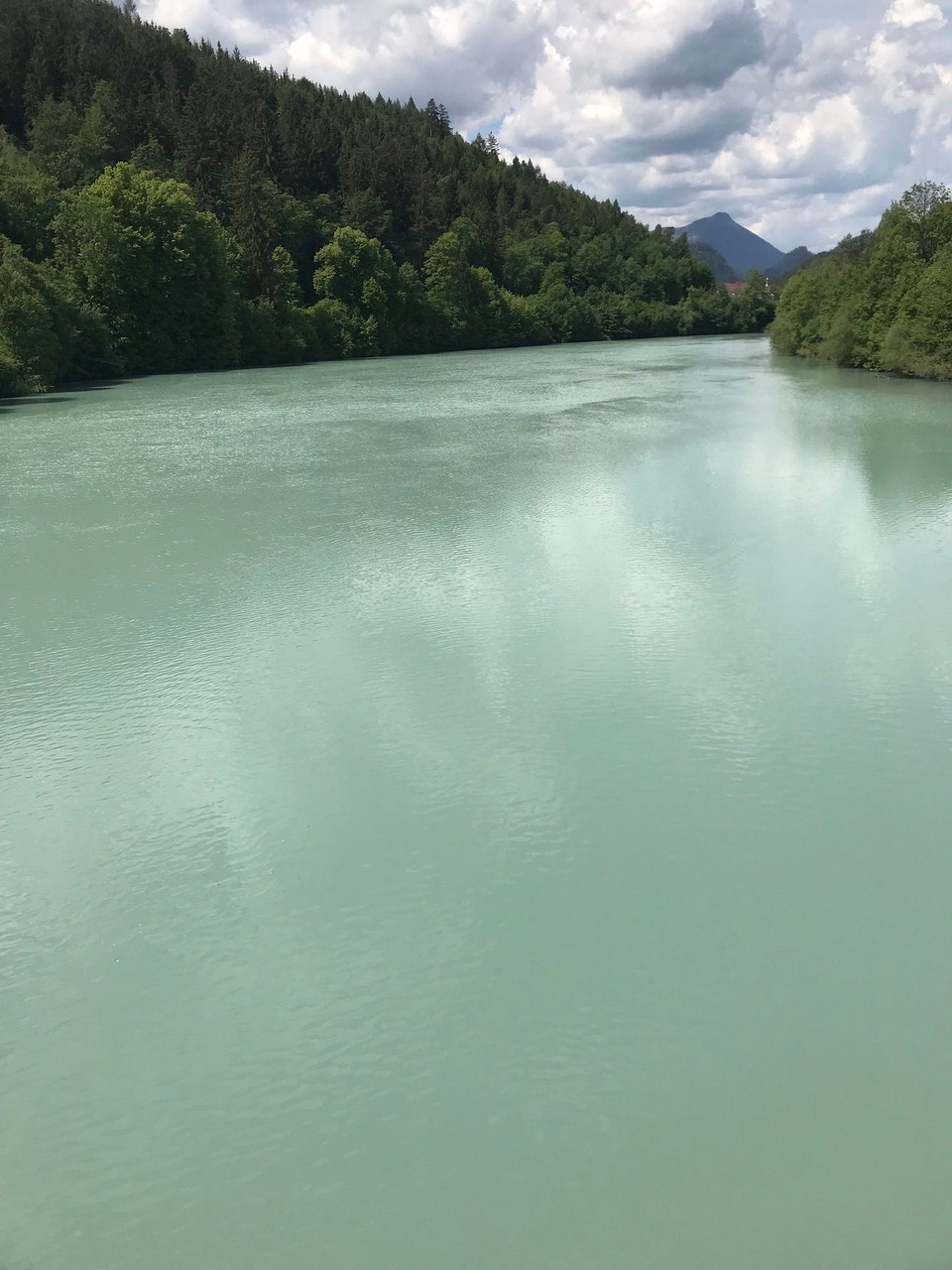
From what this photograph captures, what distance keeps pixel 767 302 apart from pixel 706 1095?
332ft

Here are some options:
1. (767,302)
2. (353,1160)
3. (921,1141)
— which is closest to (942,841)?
(921,1141)

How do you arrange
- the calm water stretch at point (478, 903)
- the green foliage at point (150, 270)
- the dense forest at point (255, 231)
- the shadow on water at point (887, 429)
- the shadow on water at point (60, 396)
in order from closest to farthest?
1. the calm water stretch at point (478, 903)
2. the shadow on water at point (887, 429)
3. the shadow on water at point (60, 396)
4. the green foliage at point (150, 270)
5. the dense forest at point (255, 231)

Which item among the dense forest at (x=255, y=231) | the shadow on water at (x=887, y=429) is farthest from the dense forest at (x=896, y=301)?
the dense forest at (x=255, y=231)

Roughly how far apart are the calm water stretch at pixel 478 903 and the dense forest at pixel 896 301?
22.8 meters

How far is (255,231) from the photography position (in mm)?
56594

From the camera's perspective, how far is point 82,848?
6.29 m

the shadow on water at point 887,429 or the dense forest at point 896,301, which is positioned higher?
the dense forest at point 896,301

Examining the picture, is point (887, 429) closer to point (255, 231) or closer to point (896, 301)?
point (896, 301)

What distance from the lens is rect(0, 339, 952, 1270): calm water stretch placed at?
3873 millimetres

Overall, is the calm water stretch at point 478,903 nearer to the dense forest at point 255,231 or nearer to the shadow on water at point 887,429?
the shadow on water at point 887,429

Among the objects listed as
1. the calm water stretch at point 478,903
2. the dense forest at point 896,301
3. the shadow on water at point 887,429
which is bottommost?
the shadow on water at point 887,429

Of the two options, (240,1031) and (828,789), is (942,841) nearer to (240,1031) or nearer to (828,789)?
(828,789)

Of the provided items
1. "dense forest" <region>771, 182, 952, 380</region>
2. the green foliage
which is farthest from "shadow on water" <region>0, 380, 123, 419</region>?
"dense forest" <region>771, 182, 952, 380</region>

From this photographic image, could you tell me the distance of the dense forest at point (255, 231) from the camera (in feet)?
143
